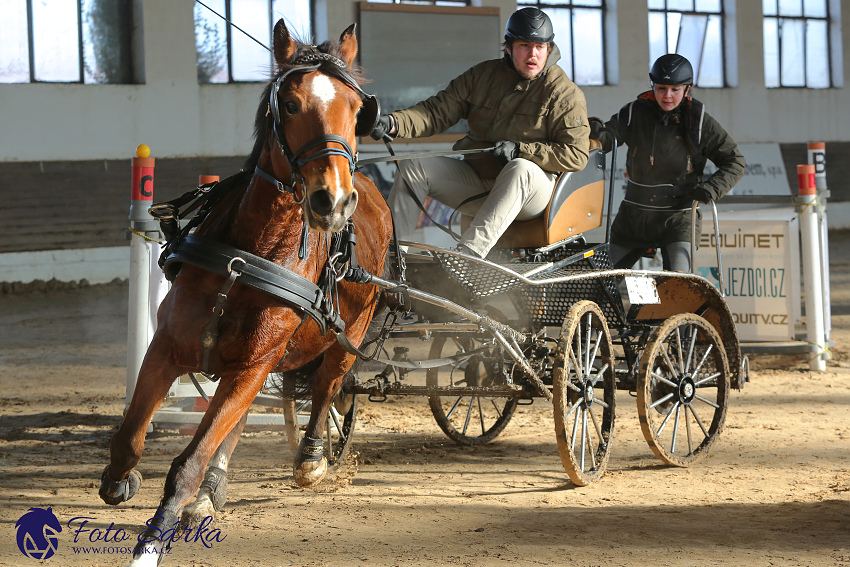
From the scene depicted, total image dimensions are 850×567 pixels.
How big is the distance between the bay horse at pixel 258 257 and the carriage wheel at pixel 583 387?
1.42 metres

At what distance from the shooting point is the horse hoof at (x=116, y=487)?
3102 millimetres

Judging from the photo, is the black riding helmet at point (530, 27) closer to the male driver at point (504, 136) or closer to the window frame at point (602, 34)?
the male driver at point (504, 136)

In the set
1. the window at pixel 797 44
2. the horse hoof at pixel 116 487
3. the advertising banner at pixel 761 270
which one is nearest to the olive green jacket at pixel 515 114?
the horse hoof at pixel 116 487

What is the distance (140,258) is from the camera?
543 centimetres

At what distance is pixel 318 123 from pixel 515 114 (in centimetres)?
198

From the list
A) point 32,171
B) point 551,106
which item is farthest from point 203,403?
point 32,171

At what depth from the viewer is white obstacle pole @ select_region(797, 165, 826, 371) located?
24.8 ft

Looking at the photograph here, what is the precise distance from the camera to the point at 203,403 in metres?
5.43

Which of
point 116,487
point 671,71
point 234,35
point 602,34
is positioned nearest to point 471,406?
point 671,71

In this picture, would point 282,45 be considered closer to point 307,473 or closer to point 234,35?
point 307,473

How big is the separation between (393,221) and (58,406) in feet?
11.1

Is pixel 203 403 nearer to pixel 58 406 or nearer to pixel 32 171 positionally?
pixel 58 406

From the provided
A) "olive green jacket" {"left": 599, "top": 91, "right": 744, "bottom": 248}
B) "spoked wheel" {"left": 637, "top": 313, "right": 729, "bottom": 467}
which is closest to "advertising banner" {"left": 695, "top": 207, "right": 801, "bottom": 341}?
"olive green jacket" {"left": 599, "top": 91, "right": 744, "bottom": 248}

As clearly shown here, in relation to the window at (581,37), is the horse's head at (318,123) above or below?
below
